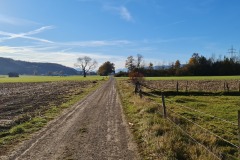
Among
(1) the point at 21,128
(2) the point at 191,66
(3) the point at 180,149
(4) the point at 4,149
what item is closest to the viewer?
(3) the point at 180,149

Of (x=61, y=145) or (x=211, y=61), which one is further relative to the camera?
(x=211, y=61)

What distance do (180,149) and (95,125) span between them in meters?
7.83

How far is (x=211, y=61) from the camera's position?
157 meters

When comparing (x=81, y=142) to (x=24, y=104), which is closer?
(x=81, y=142)

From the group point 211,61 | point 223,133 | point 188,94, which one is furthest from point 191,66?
point 223,133

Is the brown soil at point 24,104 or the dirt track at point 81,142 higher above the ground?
the dirt track at point 81,142

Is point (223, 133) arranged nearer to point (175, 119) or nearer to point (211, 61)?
point (175, 119)

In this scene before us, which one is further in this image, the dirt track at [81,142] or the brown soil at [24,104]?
the brown soil at [24,104]

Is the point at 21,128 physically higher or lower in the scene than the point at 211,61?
lower

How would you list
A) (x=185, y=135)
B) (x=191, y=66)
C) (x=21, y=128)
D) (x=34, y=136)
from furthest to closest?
(x=191, y=66) → (x=21, y=128) → (x=34, y=136) → (x=185, y=135)

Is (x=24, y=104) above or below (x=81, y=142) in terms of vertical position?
below

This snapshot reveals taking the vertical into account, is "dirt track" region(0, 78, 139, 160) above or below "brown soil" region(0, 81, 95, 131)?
above

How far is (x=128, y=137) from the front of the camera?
576 inches

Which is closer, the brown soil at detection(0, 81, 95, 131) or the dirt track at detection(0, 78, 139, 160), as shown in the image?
the dirt track at detection(0, 78, 139, 160)
